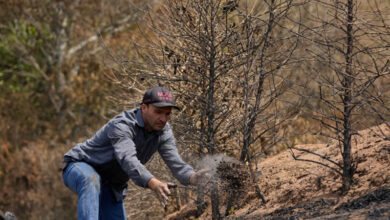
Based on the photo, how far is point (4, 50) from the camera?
88.2 ft

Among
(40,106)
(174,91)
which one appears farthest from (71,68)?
(174,91)

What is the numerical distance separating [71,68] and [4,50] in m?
3.46

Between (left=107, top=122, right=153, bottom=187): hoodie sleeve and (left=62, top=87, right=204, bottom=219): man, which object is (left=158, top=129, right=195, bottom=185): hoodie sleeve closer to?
(left=62, top=87, right=204, bottom=219): man

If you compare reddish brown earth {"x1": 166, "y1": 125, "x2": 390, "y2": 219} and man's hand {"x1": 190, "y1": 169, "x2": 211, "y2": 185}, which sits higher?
man's hand {"x1": 190, "y1": 169, "x2": 211, "y2": 185}

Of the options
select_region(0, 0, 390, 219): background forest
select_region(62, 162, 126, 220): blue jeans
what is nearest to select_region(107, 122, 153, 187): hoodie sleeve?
select_region(62, 162, 126, 220): blue jeans

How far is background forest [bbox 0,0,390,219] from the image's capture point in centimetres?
654

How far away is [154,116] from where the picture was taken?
5.33 meters

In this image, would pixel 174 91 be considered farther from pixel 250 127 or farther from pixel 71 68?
pixel 71 68

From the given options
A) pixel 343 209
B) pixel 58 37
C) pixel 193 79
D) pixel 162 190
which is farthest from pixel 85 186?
pixel 58 37

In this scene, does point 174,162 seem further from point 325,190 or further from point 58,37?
point 58,37

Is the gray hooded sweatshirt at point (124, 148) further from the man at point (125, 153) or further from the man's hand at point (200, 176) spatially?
the man's hand at point (200, 176)

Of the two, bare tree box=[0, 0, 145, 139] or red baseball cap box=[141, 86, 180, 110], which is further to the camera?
bare tree box=[0, 0, 145, 139]

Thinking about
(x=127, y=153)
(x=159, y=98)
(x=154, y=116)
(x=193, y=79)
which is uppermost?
(x=193, y=79)

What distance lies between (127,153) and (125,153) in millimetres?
17
